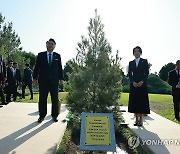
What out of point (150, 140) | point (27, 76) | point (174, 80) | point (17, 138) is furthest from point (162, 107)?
point (17, 138)

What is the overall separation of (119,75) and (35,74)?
8.06 feet

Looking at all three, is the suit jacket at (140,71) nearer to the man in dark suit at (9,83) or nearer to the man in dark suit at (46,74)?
the man in dark suit at (46,74)

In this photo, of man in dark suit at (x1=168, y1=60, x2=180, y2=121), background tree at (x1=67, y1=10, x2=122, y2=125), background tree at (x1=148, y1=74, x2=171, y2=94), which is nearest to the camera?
background tree at (x1=67, y1=10, x2=122, y2=125)

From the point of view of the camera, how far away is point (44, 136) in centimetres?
597

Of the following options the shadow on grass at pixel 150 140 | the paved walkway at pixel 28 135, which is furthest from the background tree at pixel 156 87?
the shadow on grass at pixel 150 140

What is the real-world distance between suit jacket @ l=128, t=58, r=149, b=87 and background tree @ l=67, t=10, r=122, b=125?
1.47 meters

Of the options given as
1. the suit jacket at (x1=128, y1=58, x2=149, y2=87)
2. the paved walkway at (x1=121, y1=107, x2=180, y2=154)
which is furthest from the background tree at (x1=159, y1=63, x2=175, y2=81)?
the suit jacket at (x1=128, y1=58, x2=149, y2=87)

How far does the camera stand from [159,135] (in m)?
6.42

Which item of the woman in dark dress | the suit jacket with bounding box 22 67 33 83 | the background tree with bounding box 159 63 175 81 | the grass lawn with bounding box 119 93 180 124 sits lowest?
the grass lawn with bounding box 119 93 180 124

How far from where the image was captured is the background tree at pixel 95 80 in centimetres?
625

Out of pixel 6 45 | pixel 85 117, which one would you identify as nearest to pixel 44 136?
pixel 85 117

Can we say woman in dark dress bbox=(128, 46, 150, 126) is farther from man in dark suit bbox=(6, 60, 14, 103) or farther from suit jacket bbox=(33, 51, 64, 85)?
man in dark suit bbox=(6, 60, 14, 103)

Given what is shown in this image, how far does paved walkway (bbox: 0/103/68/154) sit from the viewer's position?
16.2 ft

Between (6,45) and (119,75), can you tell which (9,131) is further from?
(6,45)
